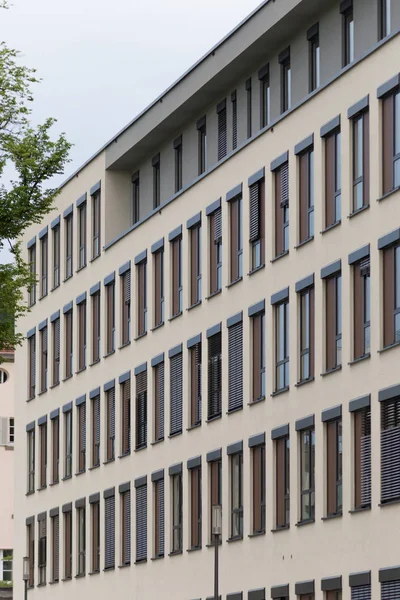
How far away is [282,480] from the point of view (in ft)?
149

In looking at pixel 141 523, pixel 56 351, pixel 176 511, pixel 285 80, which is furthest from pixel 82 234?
pixel 285 80

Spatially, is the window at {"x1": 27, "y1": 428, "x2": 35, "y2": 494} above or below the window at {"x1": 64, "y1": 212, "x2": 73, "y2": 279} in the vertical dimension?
below

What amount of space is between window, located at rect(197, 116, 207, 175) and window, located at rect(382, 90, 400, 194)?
1539 centimetres

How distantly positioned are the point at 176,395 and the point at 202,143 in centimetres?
785

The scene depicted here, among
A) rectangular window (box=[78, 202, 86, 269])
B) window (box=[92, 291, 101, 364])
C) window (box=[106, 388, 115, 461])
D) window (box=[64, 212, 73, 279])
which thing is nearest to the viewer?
window (box=[106, 388, 115, 461])

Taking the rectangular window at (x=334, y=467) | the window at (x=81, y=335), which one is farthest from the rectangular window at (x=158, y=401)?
the rectangular window at (x=334, y=467)

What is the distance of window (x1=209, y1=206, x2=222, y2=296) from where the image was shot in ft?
167

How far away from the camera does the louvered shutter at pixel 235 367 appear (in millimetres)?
48594

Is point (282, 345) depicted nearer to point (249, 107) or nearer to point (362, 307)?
point (362, 307)

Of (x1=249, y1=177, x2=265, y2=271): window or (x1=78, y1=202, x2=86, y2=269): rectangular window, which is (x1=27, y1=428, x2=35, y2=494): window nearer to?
(x1=78, y1=202, x2=86, y2=269): rectangular window

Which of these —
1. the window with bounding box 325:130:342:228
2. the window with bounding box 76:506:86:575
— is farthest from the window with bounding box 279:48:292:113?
the window with bounding box 76:506:86:575

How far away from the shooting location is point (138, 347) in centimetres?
5809

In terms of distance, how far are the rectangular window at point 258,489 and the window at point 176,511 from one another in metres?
6.45

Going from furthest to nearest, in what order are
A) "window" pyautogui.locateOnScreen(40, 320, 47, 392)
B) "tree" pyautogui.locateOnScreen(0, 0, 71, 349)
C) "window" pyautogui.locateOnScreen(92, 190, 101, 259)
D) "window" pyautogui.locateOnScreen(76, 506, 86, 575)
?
"window" pyautogui.locateOnScreen(40, 320, 47, 392) → "window" pyautogui.locateOnScreen(92, 190, 101, 259) → "window" pyautogui.locateOnScreen(76, 506, 86, 575) → "tree" pyautogui.locateOnScreen(0, 0, 71, 349)
